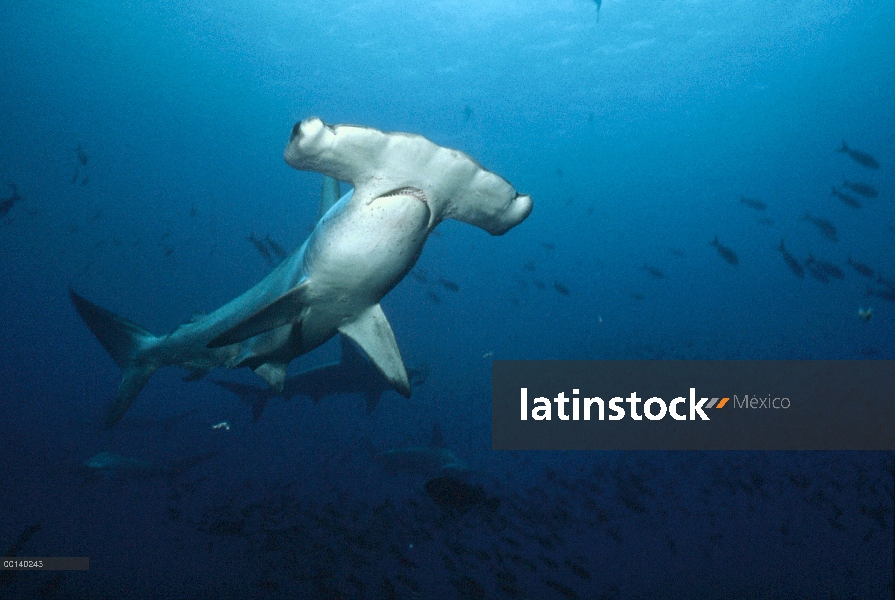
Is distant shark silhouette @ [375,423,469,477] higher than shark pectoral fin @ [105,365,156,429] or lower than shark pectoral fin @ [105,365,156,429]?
lower

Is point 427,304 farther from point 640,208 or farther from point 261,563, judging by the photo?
point 261,563

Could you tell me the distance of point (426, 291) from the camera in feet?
57.2

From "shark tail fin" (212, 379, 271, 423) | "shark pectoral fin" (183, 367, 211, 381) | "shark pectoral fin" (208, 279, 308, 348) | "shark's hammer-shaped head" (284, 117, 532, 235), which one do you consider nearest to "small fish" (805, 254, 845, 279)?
"shark's hammer-shaped head" (284, 117, 532, 235)

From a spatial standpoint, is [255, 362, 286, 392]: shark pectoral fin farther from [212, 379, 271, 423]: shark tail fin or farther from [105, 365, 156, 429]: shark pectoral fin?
[212, 379, 271, 423]: shark tail fin

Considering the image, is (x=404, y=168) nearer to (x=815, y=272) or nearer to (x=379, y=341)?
(x=379, y=341)

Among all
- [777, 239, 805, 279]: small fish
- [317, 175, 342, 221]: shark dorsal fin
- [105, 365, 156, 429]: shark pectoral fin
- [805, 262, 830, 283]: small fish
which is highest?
[805, 262, 830, 283]: small fish

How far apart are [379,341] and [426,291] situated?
13.8 m

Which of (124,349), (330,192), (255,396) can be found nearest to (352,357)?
(255,396)

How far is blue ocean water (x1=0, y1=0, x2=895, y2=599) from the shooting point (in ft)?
38.0

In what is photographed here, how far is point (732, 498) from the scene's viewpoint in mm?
17281

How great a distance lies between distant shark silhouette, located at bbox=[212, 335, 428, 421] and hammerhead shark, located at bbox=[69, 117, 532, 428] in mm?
6499

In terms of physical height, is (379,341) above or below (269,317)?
below

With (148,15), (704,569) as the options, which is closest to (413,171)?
(704,569)

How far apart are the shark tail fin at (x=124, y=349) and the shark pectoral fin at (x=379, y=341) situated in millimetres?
3191
